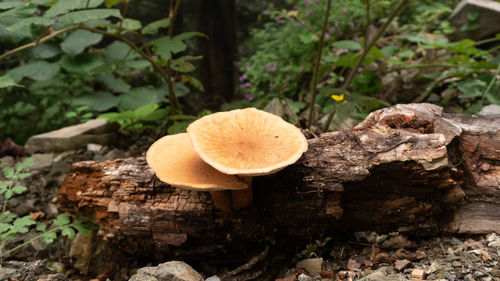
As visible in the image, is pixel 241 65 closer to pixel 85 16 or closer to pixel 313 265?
pixel 85 16

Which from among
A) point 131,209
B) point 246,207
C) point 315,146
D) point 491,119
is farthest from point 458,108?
point 131,209

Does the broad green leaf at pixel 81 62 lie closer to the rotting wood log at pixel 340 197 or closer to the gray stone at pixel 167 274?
the rotting wood log at pixel 340 197

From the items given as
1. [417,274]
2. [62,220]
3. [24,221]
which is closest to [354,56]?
[417,274]

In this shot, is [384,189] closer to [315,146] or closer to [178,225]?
[315,146]

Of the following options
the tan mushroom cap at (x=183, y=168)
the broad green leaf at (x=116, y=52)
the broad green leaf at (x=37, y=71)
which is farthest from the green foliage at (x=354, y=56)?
the broad green leaf at (x=37, y=71)

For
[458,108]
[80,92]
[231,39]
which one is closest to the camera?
[458,108]

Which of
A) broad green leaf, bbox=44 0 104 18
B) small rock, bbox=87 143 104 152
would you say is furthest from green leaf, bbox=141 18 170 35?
small rock, bbox=87 143 104 152
